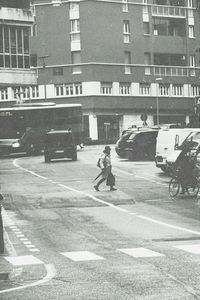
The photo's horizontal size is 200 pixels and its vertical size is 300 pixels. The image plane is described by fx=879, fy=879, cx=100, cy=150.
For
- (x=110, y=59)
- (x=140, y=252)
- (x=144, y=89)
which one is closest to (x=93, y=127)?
(x=110, y=59)

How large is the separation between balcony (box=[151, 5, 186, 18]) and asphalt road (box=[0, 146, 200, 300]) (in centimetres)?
5080

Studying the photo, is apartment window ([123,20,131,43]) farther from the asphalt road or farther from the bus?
the asphalt road

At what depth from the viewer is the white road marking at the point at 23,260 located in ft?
47.9

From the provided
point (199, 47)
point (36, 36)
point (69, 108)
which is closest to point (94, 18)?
point (36, 36)

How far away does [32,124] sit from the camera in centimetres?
6106

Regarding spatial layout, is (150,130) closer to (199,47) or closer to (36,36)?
(36,36)

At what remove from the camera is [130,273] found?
41.0 feet

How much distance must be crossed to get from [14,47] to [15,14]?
395 centimetres

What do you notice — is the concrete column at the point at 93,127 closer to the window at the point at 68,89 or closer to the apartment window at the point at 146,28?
the window at the point at 68,89

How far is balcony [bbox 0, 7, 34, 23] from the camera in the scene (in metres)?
54.7

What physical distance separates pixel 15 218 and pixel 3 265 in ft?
31.6

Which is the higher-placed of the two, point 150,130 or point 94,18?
point 94,18

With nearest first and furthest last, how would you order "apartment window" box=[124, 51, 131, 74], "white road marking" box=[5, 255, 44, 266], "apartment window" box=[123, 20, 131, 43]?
"white road marking" box=[5, 255, 44, 266], "apartment window" box=[123, 20, 131, 43], "apartment window" box=[124, 51, 131, 74]

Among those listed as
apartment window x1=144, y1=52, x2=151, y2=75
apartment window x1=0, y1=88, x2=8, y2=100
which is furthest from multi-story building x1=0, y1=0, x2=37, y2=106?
apartment window x1=144, y1=52, x2=151, y2=75
